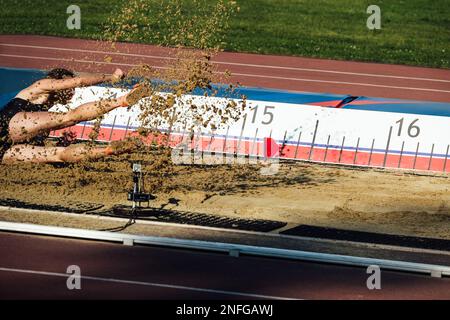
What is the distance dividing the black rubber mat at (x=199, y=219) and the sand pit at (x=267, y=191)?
0.99 ft

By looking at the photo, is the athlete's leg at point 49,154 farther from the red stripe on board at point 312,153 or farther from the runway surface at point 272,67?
the runway surface at point 272,67

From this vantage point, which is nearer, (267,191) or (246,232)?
(246,232)

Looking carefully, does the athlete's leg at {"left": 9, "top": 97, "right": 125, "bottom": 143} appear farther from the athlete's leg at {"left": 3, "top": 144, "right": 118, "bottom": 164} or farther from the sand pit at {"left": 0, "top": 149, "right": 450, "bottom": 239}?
the sand pit at {"left": 0, "top": 149, "right": 450, "bottom": 239}

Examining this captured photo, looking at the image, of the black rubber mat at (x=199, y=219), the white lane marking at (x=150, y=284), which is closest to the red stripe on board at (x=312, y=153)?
the black rubber mat at (x=199, y=219)

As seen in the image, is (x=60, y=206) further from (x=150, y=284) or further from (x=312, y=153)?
(x=312, y=153)

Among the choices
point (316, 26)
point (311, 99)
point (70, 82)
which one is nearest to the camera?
point (70, 82)

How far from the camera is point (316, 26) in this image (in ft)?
106

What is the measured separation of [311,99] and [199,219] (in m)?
6.21

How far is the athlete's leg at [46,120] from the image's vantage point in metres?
17.4

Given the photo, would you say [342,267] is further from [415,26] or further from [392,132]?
[415,26]

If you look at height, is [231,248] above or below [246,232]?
below

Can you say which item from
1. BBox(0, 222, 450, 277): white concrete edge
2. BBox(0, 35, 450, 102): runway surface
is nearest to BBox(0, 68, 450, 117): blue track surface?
BBox(0, 35, 450, 102): runway surface

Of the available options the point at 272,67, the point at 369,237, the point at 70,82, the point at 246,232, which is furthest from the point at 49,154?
the point at 272,67

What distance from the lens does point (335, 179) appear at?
18062 millimetres
